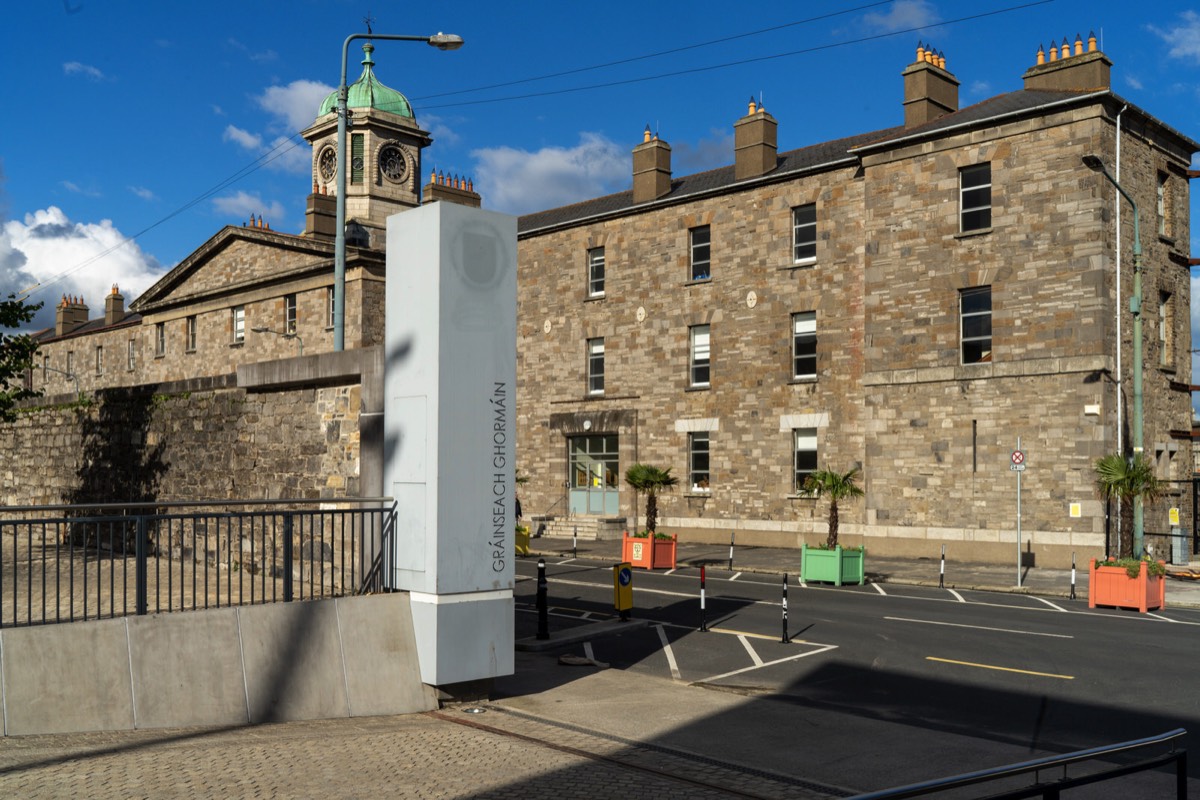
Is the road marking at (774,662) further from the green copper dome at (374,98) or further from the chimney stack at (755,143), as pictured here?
the green copper dome at (374,98)

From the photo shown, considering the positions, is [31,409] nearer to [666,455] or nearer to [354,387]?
[354,387]

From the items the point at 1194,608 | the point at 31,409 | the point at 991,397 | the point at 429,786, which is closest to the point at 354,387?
the point at 429,786

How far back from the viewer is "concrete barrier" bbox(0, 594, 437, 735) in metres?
8.83

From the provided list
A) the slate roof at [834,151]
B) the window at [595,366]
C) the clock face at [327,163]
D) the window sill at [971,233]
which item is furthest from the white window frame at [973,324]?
the clock face at [327,163]

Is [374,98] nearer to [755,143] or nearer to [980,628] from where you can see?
[755,143]

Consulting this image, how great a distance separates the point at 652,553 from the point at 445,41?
14698mm

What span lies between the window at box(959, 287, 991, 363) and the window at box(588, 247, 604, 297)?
15.3 metres

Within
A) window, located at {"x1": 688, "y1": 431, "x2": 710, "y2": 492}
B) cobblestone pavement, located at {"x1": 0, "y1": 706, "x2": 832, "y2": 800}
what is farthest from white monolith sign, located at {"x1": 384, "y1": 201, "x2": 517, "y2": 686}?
window, located at {"x1": 688, "y1": 431, "x2": 710, "y2": 492}

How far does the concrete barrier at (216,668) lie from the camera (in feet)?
29.0

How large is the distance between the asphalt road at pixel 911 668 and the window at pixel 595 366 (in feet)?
61.7

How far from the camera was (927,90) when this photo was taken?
110ft

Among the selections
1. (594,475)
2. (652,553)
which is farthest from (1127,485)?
(594,475)

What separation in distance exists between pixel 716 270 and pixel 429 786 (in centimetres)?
3070

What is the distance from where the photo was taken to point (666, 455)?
126ft
